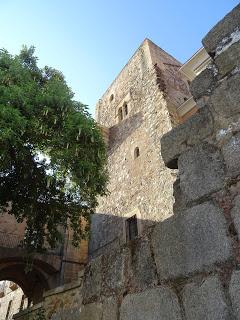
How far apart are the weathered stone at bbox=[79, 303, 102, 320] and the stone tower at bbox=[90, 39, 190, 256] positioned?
842 cm

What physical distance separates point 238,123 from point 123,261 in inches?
45.3

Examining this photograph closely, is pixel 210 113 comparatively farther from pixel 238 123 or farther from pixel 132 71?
pixel 132 71

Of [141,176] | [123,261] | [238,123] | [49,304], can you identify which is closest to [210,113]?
[238,123]

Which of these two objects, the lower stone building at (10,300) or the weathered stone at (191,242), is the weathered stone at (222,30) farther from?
the lower stone building at (10,300)

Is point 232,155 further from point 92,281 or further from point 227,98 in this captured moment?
point 92,281

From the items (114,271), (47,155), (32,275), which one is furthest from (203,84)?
(32,275)

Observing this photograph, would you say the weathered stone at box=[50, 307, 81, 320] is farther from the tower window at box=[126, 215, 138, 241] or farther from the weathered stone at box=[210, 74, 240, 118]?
the tower window at box=[126, 215, 138, 241]

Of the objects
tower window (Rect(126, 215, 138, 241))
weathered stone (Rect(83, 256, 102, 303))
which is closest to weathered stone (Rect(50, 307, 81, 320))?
weathered stone (Rect(83, 256, 102, 303))

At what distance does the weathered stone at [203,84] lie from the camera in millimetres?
2023

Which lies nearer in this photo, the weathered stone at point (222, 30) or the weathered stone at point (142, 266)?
the weathered stone at point (142, 266)

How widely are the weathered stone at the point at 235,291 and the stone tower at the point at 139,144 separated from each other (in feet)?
30.0

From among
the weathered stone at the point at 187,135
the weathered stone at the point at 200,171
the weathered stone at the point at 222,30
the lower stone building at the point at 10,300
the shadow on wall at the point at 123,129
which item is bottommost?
the weathered stone at the point at 200,171

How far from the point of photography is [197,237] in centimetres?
161

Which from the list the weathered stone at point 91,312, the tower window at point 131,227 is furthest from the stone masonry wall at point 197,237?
the tower window at point 131,227
